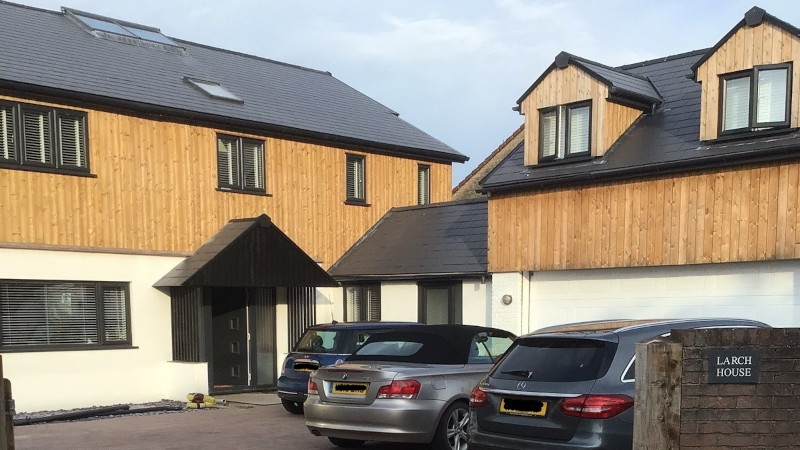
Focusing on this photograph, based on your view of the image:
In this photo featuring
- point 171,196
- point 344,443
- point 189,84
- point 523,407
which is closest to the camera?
point 523,407

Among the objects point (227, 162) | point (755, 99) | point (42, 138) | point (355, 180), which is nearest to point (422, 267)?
point (355, 180)

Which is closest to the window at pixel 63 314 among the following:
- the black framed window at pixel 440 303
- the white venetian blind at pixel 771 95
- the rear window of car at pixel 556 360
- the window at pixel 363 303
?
the window at pixel 363 303

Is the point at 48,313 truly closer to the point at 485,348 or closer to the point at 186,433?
the point at 186,433

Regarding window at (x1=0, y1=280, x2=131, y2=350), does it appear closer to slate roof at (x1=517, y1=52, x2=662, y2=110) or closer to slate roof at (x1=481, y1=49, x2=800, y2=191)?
slate roof at (x1=481, y1=49, x2=800, y2=191)

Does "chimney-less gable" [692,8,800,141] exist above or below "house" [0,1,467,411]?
above

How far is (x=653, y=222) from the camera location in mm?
13844

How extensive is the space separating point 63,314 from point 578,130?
10.4 m

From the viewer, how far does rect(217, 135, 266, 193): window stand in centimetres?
1755

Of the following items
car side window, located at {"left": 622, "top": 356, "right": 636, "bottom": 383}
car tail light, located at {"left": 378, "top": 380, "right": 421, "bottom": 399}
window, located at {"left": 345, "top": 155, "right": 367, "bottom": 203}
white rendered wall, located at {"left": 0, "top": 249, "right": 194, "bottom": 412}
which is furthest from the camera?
window, located at {"left": 345, "top": 155, "right": 367, "bottom": 203}

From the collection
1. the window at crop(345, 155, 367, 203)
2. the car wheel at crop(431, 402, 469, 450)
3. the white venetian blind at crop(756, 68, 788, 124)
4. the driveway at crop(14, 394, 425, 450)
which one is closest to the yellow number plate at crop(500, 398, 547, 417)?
the car wheel at crop(431, 402, 469, 450)

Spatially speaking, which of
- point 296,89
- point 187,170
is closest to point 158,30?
point 296,89

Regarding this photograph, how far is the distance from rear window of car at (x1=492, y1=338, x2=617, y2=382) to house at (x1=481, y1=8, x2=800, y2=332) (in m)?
7.04

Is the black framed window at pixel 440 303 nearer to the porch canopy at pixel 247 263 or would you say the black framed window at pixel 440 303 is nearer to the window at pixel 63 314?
the porch canopy at pixel 247 263

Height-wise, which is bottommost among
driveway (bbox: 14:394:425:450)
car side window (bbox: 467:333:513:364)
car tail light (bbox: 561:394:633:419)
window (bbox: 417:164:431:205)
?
driveway (bbox: 14:394:425:450)
